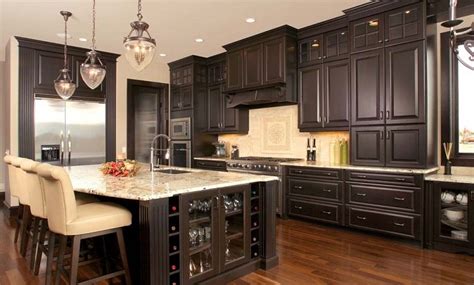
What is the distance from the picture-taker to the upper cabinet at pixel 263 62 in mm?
4523

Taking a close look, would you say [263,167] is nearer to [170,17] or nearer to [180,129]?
[180,129]

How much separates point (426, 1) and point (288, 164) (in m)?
2.55

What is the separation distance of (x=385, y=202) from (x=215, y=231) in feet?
7.15

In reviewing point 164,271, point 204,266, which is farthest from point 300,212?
point 164,271

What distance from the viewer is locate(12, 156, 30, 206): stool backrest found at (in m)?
2.79

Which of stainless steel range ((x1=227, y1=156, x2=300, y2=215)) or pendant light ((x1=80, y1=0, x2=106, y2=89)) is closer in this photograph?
pendant light ((x1=80, y1=0, x2=106, y2=89))

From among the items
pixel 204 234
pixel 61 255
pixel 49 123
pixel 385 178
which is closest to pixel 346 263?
pixel 385 178

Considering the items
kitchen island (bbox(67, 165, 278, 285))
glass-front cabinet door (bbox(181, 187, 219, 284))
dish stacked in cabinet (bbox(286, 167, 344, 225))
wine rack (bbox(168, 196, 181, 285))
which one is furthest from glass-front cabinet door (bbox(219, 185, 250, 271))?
dish stacked in cabinet (bbox(286, 167, 344, 225))

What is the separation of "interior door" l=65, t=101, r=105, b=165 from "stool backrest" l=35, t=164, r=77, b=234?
3.45 metres

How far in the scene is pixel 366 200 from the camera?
144 inches

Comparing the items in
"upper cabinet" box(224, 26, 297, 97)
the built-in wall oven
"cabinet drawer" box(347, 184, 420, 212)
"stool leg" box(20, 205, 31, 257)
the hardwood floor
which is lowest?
the hardwood floor

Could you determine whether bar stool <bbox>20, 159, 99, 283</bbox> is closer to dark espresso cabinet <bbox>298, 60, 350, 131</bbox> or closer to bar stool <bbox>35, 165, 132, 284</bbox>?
bar stool <bbox>35, 165, 132, 284</bbox>

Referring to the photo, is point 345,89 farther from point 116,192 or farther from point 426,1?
point 116,192

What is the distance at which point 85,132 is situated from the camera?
5.41 meters
